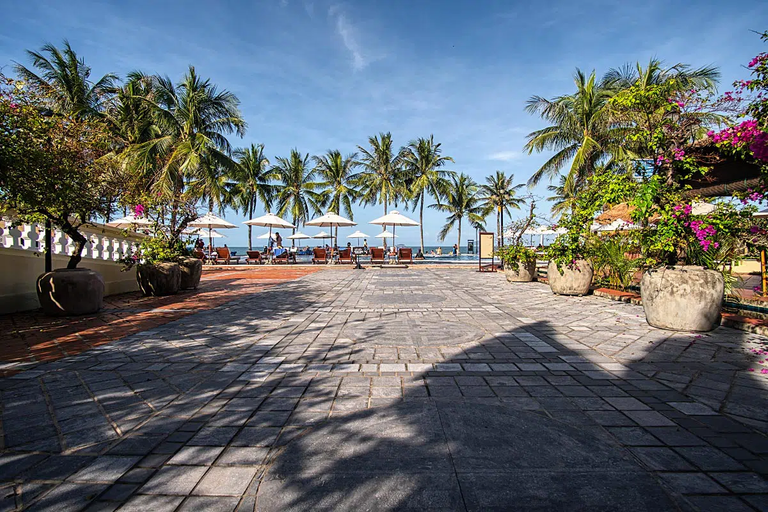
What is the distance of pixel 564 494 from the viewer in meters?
1.70

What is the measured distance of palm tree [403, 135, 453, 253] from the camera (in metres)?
33.3

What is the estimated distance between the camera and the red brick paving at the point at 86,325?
4.18m

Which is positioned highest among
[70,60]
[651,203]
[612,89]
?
[70,60]

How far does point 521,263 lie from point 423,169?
942 inches

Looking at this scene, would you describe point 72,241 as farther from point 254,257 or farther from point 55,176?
point 254,257

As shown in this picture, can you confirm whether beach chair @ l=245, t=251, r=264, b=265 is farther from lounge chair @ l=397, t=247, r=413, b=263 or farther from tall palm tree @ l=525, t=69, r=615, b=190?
tall palm tree @ l=525, t=69, r=615, b=190

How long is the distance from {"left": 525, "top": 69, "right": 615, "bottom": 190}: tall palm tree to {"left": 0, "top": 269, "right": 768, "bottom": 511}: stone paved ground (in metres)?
17.9


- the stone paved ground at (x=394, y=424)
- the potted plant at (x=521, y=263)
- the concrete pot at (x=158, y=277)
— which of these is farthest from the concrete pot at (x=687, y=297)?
the concrete pot at (x=158, y=277)

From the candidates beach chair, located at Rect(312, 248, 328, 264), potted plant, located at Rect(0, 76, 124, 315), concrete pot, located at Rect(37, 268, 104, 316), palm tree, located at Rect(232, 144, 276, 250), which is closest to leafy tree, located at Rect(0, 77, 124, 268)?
potted plant, located at Rect(0, 76, 124, 315)

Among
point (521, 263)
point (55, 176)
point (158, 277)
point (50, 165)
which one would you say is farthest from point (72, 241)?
point (521, 263)

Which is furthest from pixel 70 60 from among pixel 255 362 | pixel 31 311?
pixel 255 362

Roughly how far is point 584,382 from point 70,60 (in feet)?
97.0

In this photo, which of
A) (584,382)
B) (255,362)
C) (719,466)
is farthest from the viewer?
(255,362)

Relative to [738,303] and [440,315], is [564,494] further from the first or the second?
[738,303]
